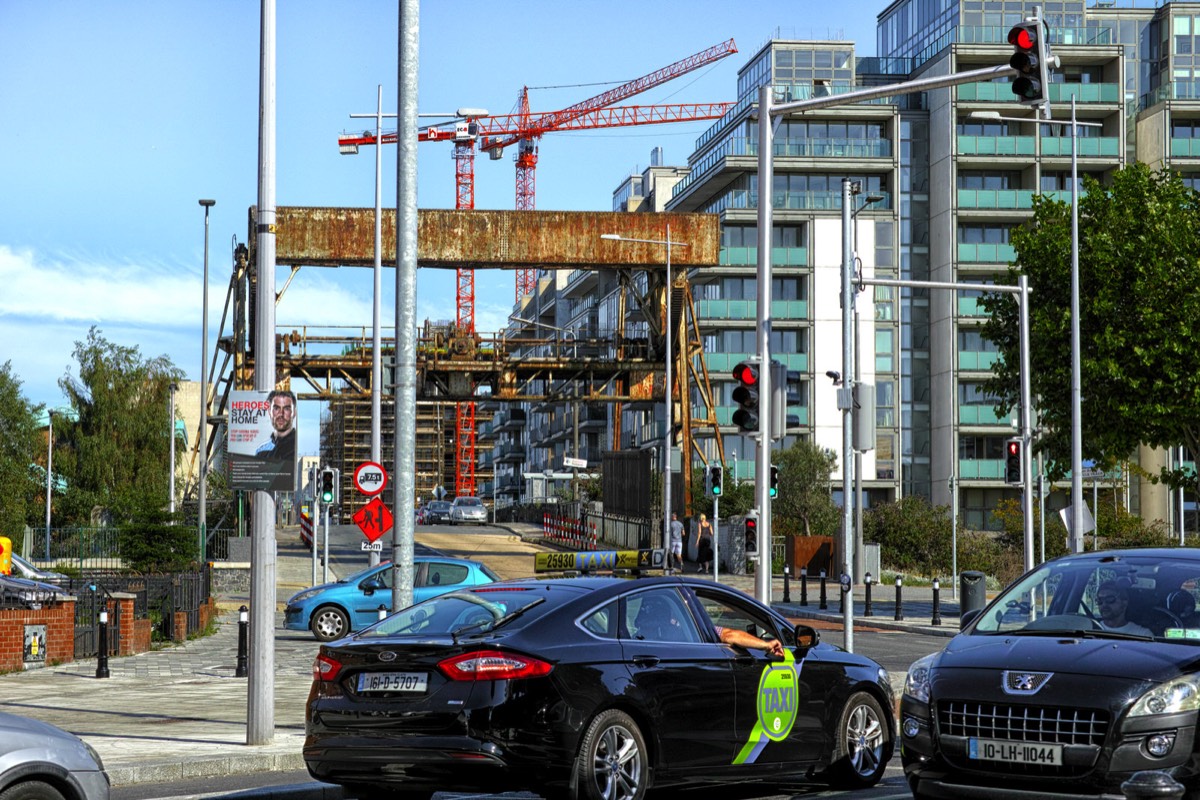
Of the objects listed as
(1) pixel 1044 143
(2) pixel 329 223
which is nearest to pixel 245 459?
(2) pixel 329 223

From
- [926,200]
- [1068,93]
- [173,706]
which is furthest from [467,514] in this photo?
[173,706]

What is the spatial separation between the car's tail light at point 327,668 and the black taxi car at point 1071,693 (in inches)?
126

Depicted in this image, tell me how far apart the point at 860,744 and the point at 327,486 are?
22870 millimetres

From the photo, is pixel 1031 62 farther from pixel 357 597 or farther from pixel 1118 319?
pixel 1118 319

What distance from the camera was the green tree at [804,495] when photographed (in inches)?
2297

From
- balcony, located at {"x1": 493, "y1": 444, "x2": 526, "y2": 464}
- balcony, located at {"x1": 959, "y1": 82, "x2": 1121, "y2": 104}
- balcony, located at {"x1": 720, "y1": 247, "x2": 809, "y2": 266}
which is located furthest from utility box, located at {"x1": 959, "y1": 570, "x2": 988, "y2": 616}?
balcony, located at {"x1": 493, "y1": 444, "x2": 526, "y2": 464}

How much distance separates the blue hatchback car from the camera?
26875mm

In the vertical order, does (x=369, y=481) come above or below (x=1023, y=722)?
above

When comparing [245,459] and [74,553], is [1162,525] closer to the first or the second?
[74,553]

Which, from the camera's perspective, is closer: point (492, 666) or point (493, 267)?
point (492, 666)

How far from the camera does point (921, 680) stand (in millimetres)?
8867

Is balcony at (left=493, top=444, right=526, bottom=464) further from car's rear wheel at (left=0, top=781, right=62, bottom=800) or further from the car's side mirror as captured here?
car's rear wheel at (left=0, top=781, right=62, bottom=800)

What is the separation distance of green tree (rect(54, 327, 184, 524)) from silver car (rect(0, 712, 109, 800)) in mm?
53269

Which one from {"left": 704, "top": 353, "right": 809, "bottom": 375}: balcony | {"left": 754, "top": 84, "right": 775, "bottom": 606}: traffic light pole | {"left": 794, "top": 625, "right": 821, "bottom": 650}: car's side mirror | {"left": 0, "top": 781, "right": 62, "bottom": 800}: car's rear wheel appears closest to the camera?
{"left": 0, "top": 781, "right": 62, "bottom": 800}: car's rear wheel
